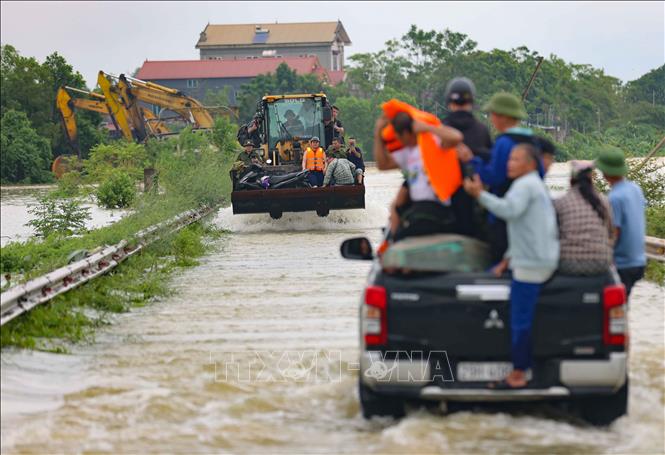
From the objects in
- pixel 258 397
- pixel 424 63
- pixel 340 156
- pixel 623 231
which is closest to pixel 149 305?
pixel 258 397

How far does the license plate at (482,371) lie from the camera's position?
8.41 metres

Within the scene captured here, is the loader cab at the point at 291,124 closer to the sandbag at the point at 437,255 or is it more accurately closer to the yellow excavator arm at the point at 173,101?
the sandbag at the point at 437,255

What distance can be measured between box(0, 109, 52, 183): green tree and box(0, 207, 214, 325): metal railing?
5246 centimetres

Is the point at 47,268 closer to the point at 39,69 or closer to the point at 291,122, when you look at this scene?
the point at 291,122

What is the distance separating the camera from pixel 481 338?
8.41m

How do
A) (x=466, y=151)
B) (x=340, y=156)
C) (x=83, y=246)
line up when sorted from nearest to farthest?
1. (x=466, y=151)
2. (x=83, y=246)
3. (x=340, y=156)

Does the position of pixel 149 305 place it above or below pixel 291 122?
below

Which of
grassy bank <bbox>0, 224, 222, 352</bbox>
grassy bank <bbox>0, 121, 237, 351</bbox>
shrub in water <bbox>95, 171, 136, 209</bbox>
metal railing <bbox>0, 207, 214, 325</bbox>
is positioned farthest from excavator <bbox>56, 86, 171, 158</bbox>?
grassy bank <bbox>0, 224, 222, 352</bbox>

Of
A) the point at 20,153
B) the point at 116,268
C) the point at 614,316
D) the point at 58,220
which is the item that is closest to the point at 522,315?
the point at 614,316

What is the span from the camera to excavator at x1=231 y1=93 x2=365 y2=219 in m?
26.9

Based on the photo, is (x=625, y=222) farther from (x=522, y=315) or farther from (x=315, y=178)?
(x=315, y=178)

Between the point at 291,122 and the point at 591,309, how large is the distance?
23702 millimetres

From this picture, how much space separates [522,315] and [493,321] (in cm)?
23

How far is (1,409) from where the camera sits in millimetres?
9438
